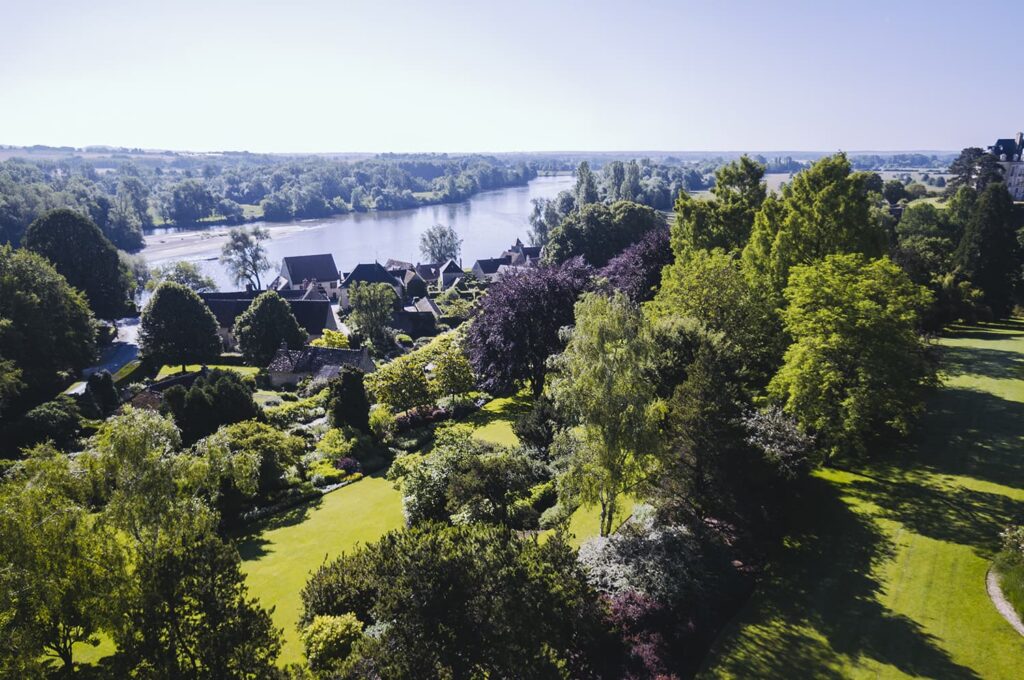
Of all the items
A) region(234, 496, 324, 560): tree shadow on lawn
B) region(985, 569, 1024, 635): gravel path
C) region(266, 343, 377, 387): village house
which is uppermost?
region(985, 569, 1024, 635): gravel path

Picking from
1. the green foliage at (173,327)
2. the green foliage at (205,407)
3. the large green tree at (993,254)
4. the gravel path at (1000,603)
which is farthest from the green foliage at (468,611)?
the large green tree at (993,254)

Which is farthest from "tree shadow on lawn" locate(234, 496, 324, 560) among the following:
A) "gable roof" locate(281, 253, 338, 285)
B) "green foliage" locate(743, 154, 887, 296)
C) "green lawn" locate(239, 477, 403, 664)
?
"gable roof" locate(281, 253, 338, 285)

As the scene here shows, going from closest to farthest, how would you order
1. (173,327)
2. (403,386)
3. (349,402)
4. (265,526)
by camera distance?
1. (265,526)
2. (349,402)
3. (403,386)
4. (173,327)

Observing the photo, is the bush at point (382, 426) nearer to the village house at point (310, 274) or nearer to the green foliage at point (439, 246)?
the village house at point (310, 274)

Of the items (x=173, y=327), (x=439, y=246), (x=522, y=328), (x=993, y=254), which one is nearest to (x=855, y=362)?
(x=522, y=328)

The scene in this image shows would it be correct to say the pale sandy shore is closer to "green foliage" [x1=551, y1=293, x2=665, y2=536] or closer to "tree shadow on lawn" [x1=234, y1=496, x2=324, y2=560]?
"tree shadow on lawn" [x1=234, y1=496, x2=324, y2=560]

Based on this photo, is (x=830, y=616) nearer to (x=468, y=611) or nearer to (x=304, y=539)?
(x=468, y=611)

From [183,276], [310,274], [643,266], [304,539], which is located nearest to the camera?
[304,539]
